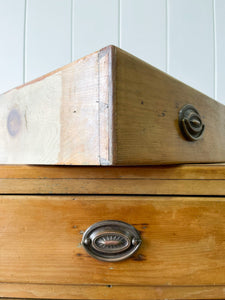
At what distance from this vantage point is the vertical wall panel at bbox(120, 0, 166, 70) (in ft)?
2.52

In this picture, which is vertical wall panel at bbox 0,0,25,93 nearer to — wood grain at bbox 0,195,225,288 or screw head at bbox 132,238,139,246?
wood grain at bbox 0,195,225,288

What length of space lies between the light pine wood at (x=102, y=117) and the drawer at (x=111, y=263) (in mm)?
71

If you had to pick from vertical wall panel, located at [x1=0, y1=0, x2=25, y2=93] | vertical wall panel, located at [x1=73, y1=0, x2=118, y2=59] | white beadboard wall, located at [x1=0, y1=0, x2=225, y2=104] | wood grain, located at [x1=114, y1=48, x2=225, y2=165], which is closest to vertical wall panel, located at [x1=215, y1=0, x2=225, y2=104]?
white beadboard wall, located at [x1=0, y1=0, x2=225, y2=104]

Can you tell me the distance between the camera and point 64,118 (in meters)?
0.30

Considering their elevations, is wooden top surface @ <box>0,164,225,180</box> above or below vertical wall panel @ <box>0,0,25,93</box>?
below

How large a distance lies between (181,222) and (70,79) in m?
0.26

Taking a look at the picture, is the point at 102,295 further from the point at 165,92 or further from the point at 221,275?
the point at 165,92

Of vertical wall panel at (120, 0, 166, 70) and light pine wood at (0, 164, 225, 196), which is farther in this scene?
vertical wall panel at (120, 0, 166, 70)

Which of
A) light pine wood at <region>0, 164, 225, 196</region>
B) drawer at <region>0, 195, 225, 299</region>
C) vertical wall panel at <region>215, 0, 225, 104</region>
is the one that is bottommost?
drawer at <region>0, 195, 225, 299</region>

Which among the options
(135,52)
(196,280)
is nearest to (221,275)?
(196,280)

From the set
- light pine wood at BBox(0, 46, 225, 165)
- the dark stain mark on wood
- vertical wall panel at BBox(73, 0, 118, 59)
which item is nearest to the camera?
light pine wood at BBox(0, 46, 225, 165)

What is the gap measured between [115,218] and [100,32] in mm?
682

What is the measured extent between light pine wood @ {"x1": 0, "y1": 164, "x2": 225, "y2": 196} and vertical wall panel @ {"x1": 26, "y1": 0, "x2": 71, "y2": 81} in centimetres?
56

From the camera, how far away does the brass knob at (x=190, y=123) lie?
0.35 meters
